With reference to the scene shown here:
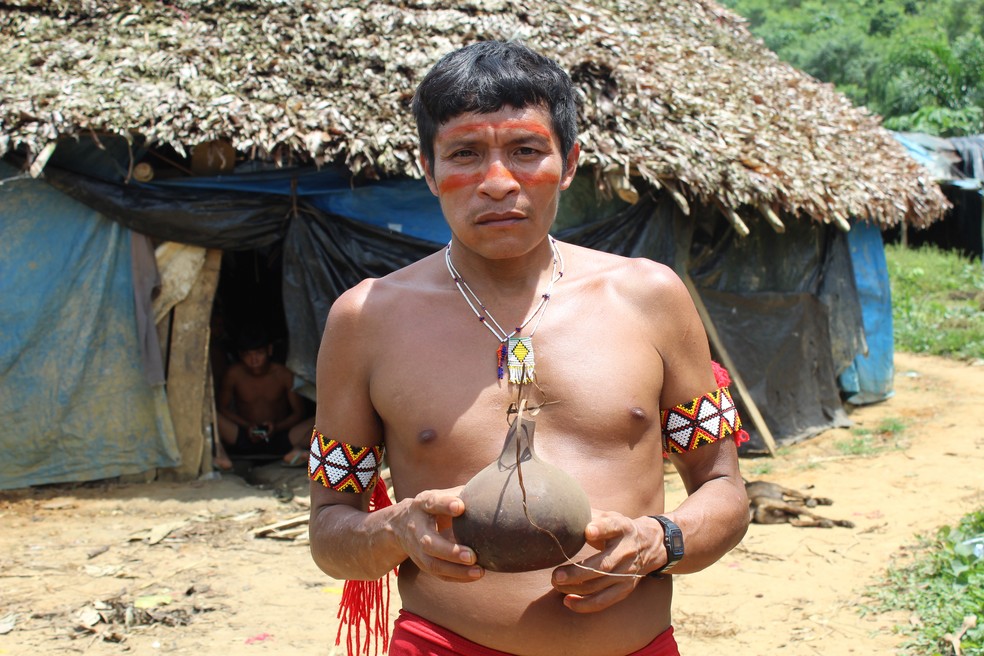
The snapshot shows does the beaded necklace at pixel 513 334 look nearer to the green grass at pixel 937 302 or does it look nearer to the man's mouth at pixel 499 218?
the man's mouth at pixel 499 218

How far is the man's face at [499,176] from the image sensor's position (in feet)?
6.51

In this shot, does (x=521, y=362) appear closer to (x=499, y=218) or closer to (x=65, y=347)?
(x=499, y=218)

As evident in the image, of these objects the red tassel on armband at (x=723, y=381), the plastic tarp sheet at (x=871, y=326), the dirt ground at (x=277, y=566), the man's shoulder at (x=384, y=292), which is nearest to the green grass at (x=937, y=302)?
the plastic tarp sheet at (x=871, y=326)

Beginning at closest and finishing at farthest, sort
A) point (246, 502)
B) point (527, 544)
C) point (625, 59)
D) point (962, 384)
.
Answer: point (527, 544) < point (246, 502) < point (625, 59) < point (962, 384)

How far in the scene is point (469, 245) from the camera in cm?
205

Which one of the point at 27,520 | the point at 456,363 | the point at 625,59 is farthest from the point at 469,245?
the point at 625,59

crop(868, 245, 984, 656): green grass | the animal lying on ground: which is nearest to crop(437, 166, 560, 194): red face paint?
crop(868, 245, 984, 656): green grass

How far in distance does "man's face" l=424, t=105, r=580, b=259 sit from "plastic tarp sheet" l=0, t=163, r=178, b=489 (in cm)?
549

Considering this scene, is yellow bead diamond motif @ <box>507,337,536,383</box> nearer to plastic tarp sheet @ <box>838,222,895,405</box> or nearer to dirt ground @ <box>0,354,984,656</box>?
dirt ground @ <box>0,354,984,656</box>

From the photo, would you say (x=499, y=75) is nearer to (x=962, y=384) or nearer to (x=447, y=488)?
(x=447, y=488)

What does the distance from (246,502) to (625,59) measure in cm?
440

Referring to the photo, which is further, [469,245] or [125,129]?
[125,129]

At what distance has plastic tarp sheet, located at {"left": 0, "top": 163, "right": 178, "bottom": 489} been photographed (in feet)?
22.3

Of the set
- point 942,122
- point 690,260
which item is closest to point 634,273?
point 690,260
